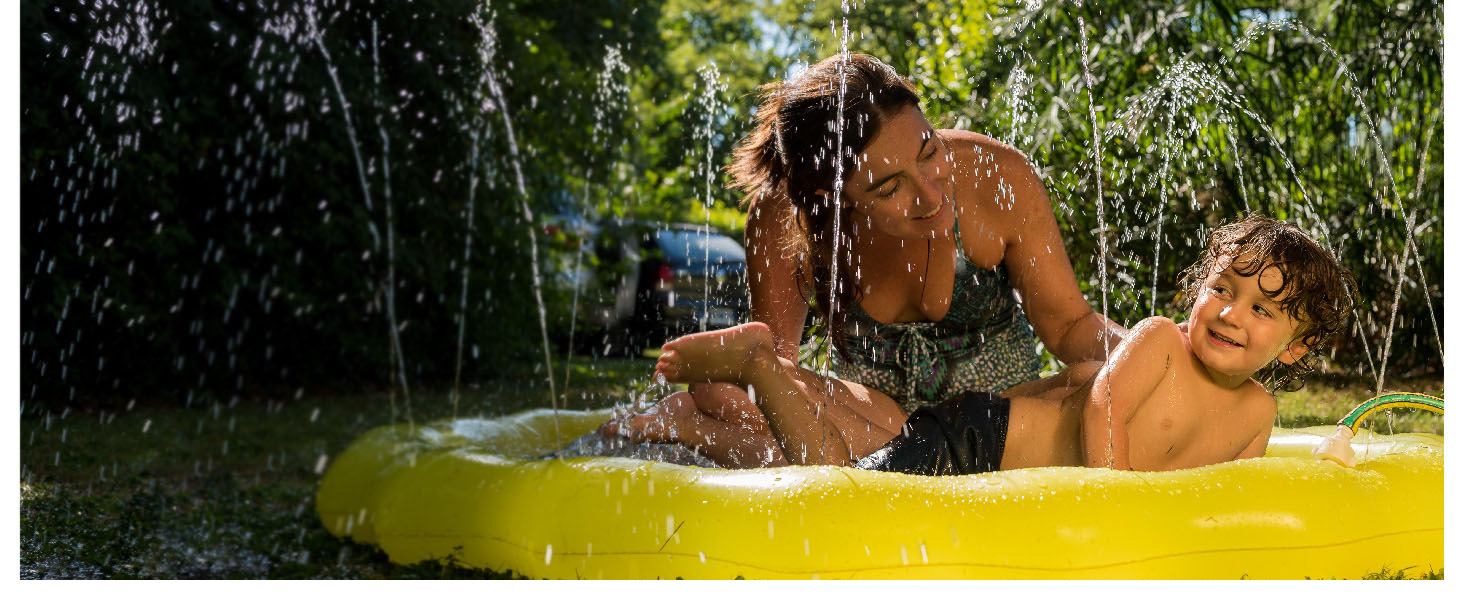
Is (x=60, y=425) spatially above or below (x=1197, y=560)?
below

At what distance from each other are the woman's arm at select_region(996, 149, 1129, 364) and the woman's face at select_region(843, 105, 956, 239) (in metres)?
0.28

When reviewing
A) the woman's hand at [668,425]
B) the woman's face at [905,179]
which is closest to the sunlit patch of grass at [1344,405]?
the woman's face at [905,179]

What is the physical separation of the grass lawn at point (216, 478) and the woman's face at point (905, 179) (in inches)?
39.0

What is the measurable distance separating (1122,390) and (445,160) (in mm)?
4095

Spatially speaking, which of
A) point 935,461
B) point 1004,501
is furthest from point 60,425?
point 1004,501

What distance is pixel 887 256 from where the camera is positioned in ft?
8.55

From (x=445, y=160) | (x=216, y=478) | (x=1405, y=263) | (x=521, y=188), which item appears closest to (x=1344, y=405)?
(x=1405, y=263)

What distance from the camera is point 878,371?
2727mm

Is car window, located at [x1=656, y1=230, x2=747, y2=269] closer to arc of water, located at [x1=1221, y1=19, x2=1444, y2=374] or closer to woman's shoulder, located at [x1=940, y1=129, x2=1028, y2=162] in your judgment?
arc of water, located at [x1=1221, y1=19, x2=1444, y2=374]

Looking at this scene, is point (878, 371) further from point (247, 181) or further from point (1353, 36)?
point (247, 181)

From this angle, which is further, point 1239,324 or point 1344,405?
point 1344,405

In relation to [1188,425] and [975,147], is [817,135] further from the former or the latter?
[1188,425]

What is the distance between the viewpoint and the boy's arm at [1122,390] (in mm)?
2094
